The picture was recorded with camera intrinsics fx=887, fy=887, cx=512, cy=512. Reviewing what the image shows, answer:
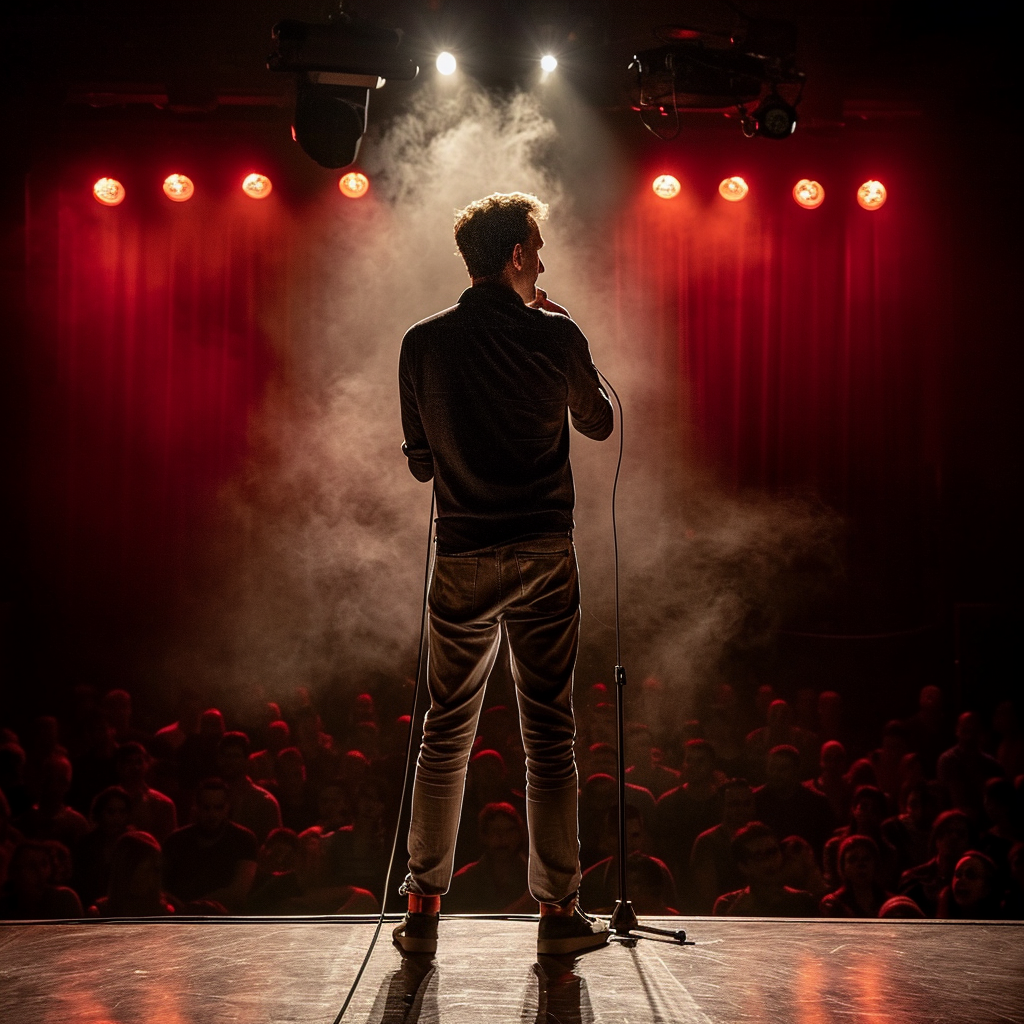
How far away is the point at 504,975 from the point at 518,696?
533 millimetres

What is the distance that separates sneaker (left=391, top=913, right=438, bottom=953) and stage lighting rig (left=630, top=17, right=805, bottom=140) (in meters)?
3.67

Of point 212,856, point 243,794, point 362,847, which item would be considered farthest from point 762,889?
point 243,794

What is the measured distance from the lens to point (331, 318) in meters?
6.42

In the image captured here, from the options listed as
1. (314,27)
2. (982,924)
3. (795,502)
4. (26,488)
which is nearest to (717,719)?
(795,502)

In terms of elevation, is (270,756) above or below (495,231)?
below

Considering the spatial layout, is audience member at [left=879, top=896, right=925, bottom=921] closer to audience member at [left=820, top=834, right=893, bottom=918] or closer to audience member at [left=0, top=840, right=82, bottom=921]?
audience member at [left=820, top=834, right=893, bottom=918]

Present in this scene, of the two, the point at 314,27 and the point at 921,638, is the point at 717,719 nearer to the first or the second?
the point at 921,638

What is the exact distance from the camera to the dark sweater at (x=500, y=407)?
1886 mm

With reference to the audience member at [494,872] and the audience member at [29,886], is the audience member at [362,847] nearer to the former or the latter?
the audience member at [494,872]

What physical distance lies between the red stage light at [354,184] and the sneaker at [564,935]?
528cm

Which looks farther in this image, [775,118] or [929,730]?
[929,730]

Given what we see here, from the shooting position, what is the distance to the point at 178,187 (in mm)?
6289

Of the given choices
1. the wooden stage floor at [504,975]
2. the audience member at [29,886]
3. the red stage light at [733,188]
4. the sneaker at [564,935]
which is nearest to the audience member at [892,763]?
the wooden stage floor at [504,975]

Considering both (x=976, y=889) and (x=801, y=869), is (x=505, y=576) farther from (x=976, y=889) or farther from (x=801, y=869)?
(x=976, y=889)
